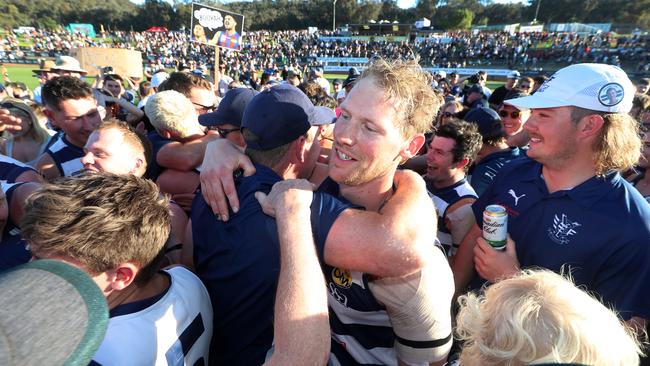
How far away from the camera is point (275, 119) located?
1.92m

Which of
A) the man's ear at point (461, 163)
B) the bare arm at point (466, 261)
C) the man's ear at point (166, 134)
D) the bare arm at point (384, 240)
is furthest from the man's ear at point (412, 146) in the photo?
the man's ear at point (166, 134)

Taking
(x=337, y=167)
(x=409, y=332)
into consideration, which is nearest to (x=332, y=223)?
(x=337, y=167)

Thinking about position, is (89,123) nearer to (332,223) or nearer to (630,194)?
(332,223)

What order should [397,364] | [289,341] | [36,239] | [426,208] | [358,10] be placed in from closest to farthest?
1. [289,341]
2. [36,239]
3. [426,208]
4. [397,364]
5. [358,10]

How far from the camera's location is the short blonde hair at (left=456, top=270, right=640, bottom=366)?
932 millimetres

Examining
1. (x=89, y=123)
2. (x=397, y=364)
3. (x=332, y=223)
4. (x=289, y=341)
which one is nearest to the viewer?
(x=289, y=341)

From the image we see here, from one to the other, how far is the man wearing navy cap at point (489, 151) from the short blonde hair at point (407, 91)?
2372 millimetres

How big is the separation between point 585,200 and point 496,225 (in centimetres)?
54

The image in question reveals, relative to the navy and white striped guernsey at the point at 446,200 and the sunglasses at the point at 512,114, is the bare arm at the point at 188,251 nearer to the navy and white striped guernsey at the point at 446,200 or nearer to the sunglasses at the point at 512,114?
the navy and white striped guernsey at the point at 446,200

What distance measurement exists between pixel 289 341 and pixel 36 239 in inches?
40.4

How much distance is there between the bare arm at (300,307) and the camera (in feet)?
3.76

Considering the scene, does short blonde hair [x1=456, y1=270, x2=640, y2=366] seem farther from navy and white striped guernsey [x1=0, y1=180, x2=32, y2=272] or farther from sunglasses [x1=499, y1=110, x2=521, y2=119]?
sunglasses [x1=499, y1=110, x2=521, y2=119]

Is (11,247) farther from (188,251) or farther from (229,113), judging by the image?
(229,113)

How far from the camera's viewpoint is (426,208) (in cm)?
156
